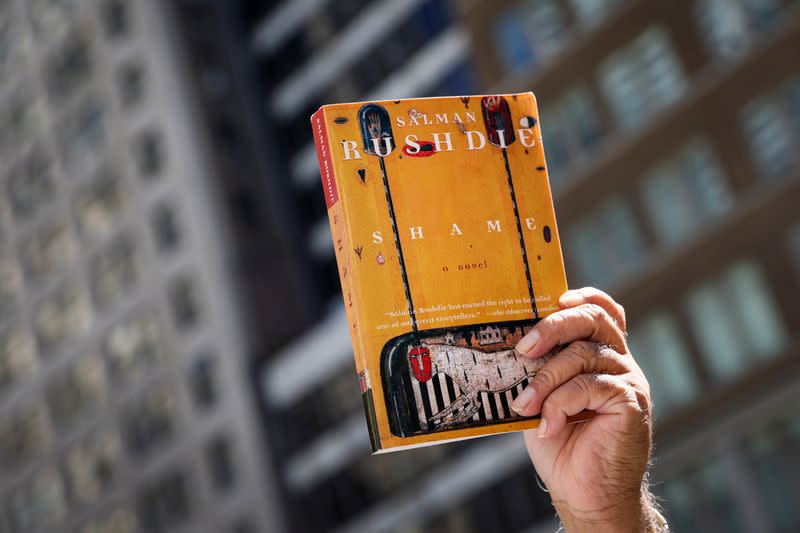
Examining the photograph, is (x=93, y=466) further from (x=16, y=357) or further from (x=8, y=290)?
(x=8, y=290)

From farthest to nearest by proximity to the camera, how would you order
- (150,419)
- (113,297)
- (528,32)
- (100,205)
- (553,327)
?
(100,205) < (113,297) < (150,419) < (528,32) < (553,327)

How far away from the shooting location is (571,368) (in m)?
3.28

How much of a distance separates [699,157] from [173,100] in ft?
102

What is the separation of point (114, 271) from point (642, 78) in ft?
109

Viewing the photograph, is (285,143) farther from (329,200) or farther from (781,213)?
(329,200)

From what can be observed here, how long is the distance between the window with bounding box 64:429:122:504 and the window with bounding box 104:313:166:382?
2906 mm

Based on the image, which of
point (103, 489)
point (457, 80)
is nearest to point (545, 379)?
point (457, 80)

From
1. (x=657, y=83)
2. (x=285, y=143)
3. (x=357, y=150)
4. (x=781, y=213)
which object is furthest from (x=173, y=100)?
(x=357, y=150)

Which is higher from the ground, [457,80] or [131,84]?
[131,84]

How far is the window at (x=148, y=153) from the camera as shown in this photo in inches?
2149

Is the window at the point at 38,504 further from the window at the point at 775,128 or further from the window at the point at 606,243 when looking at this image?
the window at the point at 775,128

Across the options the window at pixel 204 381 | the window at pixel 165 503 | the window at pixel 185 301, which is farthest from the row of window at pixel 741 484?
the window at pixel 185 301

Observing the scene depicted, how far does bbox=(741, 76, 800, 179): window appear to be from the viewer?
26.1m

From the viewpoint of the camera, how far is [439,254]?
10.9 feet
